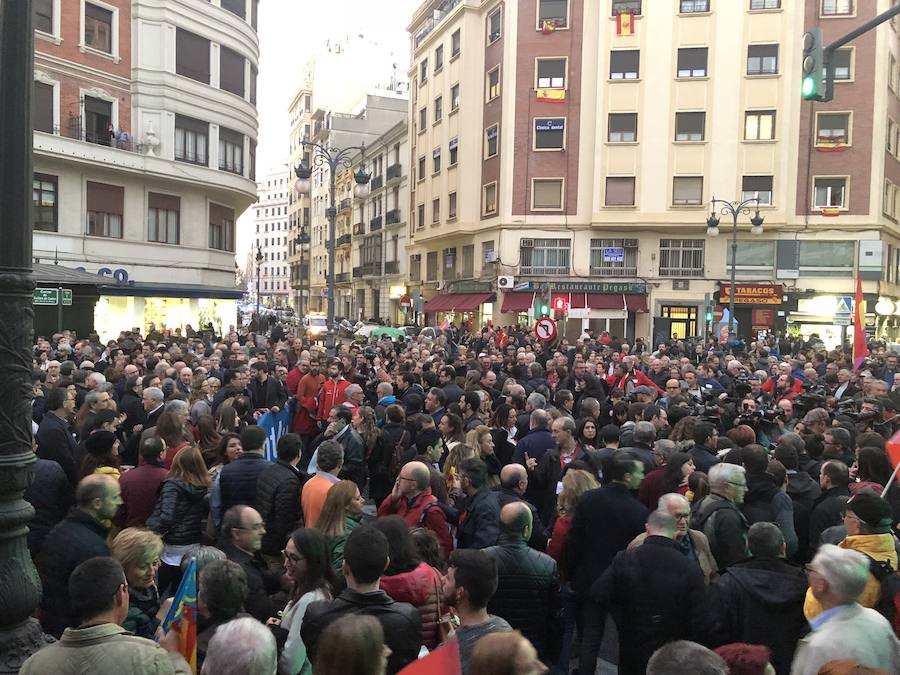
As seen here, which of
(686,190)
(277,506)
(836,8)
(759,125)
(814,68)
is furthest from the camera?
(686,190)

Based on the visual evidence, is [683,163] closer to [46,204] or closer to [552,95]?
[552,95]

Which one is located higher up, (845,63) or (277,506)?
(845,63)

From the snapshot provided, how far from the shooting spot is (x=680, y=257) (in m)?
36.3

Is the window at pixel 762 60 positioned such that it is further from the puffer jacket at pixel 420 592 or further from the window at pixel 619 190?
the puffer jacket at pixel 420 592

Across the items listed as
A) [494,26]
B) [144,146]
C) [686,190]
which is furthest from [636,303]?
[144,146]

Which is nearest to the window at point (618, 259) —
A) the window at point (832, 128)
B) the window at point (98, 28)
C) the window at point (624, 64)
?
the window at point (624, 64)

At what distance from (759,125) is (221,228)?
25.5 metres

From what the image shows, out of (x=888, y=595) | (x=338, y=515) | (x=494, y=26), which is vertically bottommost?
(x=888, y=595)

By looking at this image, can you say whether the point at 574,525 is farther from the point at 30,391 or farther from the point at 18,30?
the point at 18,30

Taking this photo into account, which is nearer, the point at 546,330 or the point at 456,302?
the point at 546,330

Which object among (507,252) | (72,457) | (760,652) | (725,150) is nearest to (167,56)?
(507,252)

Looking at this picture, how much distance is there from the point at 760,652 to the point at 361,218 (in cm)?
6004

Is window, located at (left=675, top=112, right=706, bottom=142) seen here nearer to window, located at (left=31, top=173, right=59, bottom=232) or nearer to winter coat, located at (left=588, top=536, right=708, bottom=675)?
window, located at (left=31, top=173, right=59, bottom=232)

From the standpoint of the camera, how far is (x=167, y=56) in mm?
29969
